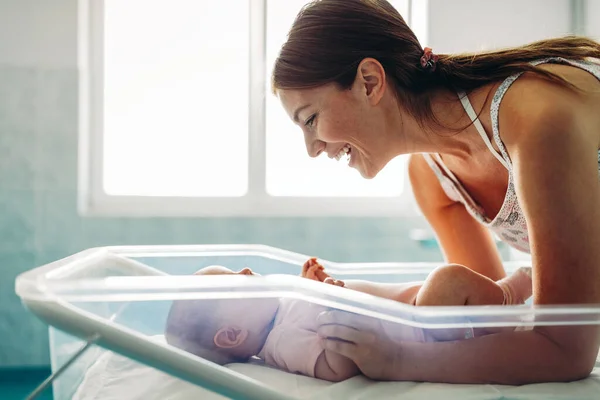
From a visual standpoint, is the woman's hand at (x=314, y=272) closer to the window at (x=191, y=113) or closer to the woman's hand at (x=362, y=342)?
the woman's hand at (x=362, y=342)

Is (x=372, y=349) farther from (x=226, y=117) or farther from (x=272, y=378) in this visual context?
(x=226, y=117)

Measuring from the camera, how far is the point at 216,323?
804mm

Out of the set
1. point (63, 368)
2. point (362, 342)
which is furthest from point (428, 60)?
point (63, 368)

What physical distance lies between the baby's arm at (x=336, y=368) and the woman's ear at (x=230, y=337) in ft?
0.40

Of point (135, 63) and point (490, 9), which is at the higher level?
point (490, 9)

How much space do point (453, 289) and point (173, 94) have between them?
1926 millimetres

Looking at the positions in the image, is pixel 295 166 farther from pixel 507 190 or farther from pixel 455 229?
pixel 507 190

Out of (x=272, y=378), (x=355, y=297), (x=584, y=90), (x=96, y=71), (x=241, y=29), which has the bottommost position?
(x=272, y=378)

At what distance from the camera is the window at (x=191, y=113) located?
251cm

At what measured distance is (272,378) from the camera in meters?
0.83

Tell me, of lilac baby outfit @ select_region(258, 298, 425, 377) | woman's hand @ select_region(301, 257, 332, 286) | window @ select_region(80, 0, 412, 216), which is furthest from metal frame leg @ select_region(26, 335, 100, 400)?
window @ select_region(80, 0, 412, 216)

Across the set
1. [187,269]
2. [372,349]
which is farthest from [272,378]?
[187,269]

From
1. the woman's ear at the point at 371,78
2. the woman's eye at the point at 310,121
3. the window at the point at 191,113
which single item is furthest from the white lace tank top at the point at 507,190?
the window at the point at 191,113

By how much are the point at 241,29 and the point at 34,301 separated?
2.09 m
